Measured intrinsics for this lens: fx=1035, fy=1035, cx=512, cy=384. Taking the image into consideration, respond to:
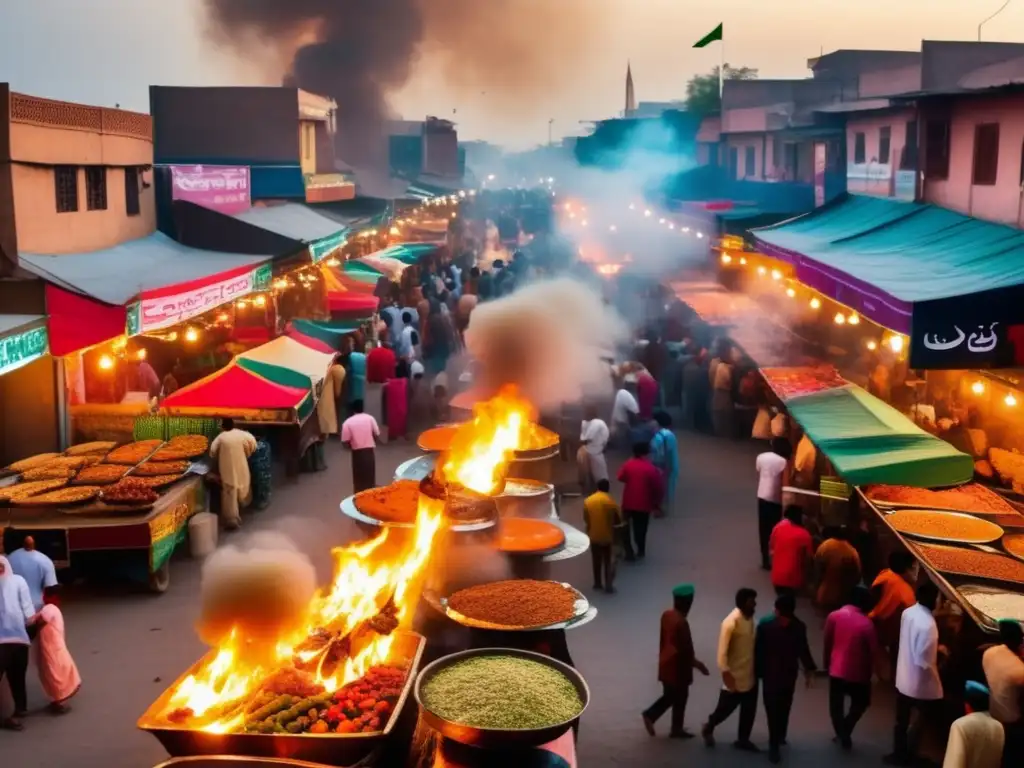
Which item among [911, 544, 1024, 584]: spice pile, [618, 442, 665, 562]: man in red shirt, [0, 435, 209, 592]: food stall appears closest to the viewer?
[911, 544, 1024, 584]: spice pile

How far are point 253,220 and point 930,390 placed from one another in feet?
42.7

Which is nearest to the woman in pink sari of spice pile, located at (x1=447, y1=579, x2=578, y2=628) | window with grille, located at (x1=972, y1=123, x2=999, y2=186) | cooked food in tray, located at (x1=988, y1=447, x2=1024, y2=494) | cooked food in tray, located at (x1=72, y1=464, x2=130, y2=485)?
cooked food in tray, located at (x1=72, y1=464, x2=130, y2=485)

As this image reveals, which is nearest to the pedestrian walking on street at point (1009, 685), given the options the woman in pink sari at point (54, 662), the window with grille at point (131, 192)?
the woman in pink sari at point (54, 662)

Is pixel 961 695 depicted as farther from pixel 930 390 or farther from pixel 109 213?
pixel 109 213

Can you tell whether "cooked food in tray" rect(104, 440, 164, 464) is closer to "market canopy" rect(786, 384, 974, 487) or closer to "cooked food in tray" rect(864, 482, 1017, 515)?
"market canopy" rect(786, 384, 974, 487)

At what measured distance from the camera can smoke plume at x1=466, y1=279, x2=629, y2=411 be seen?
15586 millimetres

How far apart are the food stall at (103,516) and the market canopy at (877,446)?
6892 mm

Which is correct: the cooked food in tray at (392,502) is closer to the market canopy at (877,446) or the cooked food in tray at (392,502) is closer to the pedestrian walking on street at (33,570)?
the pedestrian walking on street at (33,570)

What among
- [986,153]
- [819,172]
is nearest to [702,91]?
[819,172]

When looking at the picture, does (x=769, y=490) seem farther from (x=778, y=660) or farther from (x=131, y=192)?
(x=131, y=192)

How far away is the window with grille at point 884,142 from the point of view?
1856 cm

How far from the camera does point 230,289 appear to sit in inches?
617

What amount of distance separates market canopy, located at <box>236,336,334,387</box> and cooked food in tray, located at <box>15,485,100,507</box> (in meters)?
3.83

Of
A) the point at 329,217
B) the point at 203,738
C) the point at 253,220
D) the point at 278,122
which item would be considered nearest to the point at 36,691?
the point at 203,738
